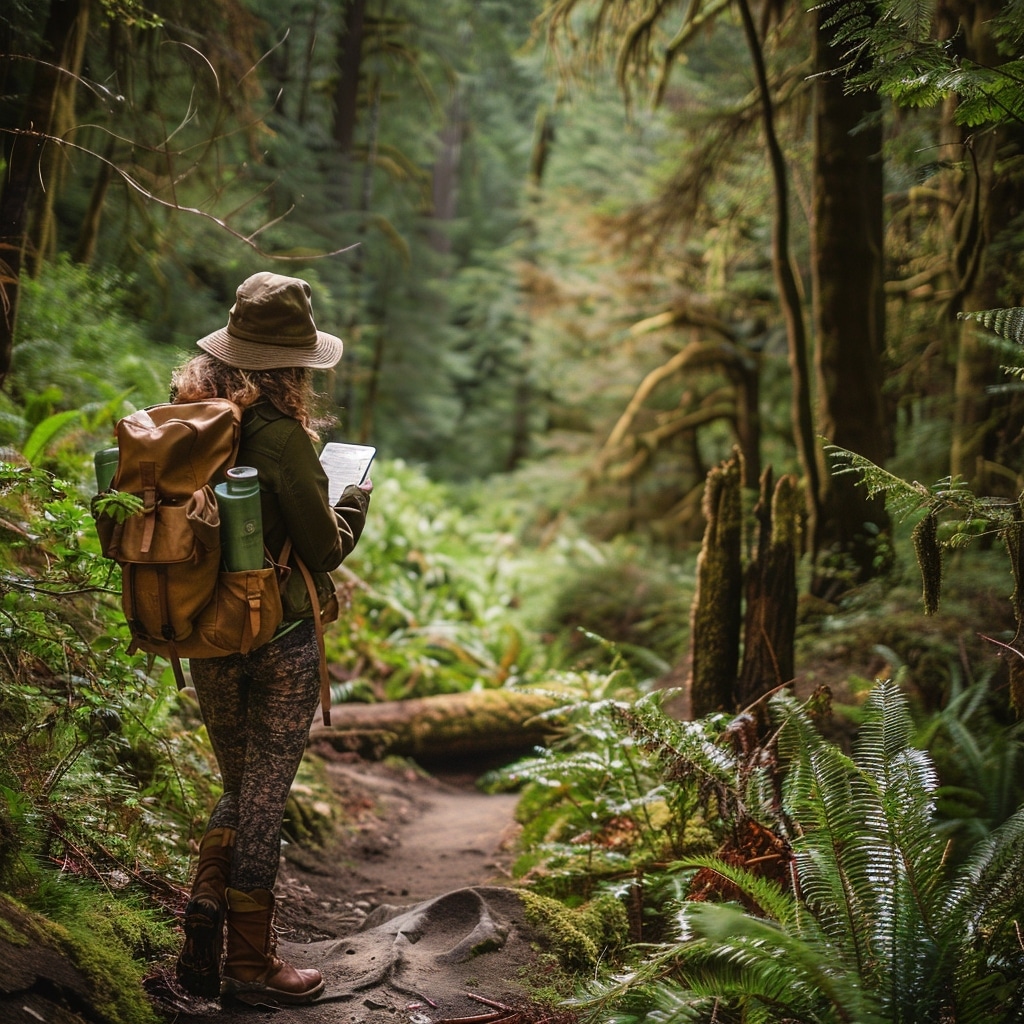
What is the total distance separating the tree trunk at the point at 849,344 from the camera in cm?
691

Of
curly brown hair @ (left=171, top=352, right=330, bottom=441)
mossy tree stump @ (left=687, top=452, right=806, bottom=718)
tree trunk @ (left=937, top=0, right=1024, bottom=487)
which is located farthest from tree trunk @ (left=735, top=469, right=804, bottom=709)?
curly brown hair @ (left=171, top=352, right=330, bottom=441)

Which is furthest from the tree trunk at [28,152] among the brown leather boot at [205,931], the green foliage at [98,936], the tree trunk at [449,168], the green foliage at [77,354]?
the tree trunk at [449,168]

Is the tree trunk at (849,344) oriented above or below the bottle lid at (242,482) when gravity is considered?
above

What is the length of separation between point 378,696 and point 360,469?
5.34 metres

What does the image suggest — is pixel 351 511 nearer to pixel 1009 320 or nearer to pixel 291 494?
pixel 291 494

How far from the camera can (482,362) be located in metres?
23.8

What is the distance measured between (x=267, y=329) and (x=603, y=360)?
1134 cm

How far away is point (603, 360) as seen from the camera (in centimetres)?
1390

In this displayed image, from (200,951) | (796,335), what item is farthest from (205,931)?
(796,335)

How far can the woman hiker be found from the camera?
2.91 m

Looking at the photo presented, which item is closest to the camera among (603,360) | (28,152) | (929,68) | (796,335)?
(929,68)

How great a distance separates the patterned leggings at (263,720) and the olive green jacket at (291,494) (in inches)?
6.6

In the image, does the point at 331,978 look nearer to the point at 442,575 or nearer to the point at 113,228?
the point at 113,228

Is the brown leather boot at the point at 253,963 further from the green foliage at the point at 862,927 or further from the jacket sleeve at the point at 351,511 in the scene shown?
the jacket sleeve at the point at 351,511
